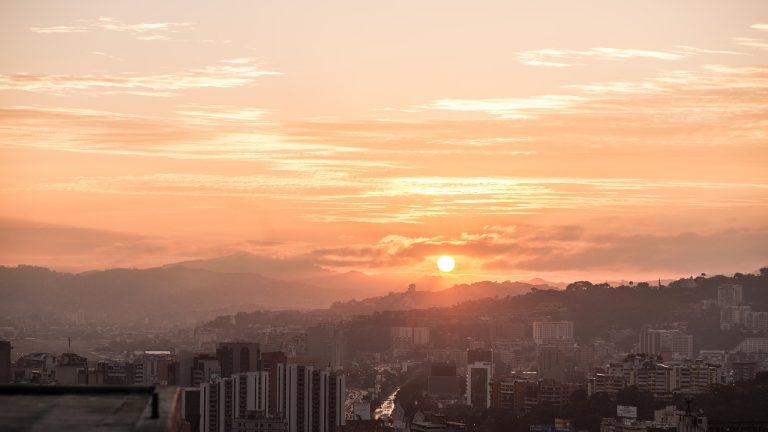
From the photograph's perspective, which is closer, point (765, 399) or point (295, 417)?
point (295, 417)

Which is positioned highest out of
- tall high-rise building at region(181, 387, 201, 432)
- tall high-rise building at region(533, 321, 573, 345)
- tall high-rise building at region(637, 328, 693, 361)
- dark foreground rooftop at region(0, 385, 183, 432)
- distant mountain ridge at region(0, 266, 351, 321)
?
distant mountain ridge at region(0, 266, 351, 321)

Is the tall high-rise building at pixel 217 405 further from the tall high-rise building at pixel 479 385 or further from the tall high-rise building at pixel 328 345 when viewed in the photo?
the tall high-rise building at pixel 328 345

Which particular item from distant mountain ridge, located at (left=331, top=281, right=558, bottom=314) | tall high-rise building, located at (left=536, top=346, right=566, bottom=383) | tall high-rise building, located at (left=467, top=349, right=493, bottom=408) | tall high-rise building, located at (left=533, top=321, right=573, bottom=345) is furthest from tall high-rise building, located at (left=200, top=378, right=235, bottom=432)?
distant mountain ridge, located at (left=331, top=281, right=558, bottom=314)

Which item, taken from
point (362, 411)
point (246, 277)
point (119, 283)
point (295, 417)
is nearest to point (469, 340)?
point (246, 277)

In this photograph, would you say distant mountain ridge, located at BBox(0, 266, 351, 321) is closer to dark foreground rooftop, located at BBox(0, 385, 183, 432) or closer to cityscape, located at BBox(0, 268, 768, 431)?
cityscape, located at BBox(0, 268, 768, 431)

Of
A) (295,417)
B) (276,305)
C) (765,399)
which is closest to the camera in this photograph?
(295,417)

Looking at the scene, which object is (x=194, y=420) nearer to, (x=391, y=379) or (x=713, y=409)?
(x=713, y=409)

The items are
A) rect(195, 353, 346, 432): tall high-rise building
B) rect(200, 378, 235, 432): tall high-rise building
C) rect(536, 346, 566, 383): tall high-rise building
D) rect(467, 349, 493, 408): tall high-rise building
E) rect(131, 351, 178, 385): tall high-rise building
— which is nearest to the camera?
rect(200, 378, 235, 432): tall high-rise building

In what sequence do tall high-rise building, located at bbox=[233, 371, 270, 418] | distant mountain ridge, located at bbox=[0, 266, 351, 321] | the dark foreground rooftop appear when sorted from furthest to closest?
distant mountain ridge, located at bbox=[0, 266, 351, 321], tall high-rise building, located at bbox=[233, 371, 270, 418], the dark foreground rooftop
